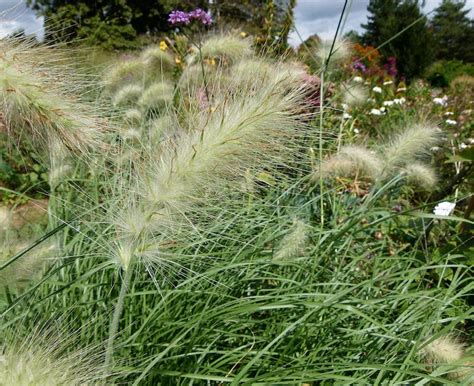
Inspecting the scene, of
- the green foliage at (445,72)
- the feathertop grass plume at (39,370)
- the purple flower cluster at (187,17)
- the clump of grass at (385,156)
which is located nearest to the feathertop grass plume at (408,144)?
the clump of grass at (385,156)

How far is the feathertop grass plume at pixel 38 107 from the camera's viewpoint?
103 cm

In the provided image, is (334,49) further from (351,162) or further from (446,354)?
(446,354)

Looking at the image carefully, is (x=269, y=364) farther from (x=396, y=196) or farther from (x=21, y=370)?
(x=396, y=196)

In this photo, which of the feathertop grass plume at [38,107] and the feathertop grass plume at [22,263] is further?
the feathertop grass plume at [22,263]

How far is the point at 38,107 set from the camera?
41.0 inches

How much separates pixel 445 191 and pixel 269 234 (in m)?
1.19

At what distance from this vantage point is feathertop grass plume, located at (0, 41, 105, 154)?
1029mm

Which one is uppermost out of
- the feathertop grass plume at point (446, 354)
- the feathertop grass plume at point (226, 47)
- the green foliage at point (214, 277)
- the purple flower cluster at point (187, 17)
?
the purple flower cluster at point (187, 17)

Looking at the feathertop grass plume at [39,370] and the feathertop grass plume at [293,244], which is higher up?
the feathertop grass plume at [39,370]

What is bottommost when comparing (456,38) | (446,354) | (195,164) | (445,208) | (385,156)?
(456,38)

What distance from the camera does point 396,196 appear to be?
3045 millimetres

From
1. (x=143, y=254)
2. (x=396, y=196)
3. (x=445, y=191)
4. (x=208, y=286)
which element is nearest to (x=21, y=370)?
(x=143, y=254)

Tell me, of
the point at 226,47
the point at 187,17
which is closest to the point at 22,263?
the point at 226,47

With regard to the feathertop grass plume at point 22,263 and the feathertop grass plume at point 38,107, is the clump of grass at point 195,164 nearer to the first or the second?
the feathertop grass plume at point 38,107
